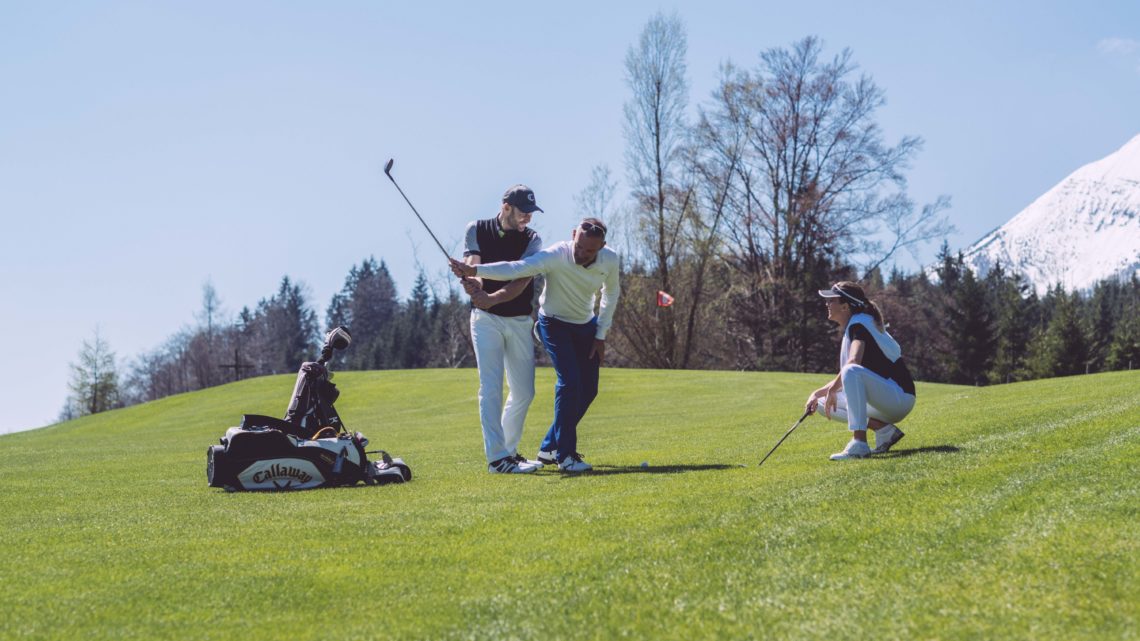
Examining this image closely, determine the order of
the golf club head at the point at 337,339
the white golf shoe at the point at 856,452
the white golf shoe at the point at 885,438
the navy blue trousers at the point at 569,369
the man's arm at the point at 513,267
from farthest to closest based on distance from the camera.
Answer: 1. the golf club head at the point at 337,339
2. the navy blue trousers at the point at 569,369
3. the man's arm at the point at 513,267
4. the white golf shoe at the point at 885,438
5. the white golf shoe at the point at 856,452

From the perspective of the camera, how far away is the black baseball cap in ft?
28.7

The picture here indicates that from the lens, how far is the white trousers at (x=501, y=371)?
9.02 meters

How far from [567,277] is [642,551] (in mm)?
4232

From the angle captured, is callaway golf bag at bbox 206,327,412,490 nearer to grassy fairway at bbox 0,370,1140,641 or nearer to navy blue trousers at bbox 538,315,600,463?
grassy fairway at bbox 0,370,1140,641

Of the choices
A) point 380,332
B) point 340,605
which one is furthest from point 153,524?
point 380,332

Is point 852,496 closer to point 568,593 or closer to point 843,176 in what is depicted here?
point 568,593

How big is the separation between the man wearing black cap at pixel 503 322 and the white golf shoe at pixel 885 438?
285 centimetres

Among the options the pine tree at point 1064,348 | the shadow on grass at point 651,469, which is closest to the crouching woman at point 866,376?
the shadow on grass at point 651,469

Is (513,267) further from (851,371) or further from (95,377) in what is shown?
(95,377)

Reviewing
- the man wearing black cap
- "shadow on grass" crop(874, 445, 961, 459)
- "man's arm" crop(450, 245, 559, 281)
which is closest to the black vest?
the man wearing black cap

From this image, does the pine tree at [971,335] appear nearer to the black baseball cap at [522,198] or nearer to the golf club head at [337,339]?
the golf club head at [337,339]

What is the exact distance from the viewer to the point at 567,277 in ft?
28.5

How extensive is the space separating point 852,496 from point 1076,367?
65198 millimetres

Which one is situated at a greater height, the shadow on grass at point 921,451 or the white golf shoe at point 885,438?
the white golf shoe at point 885,438
